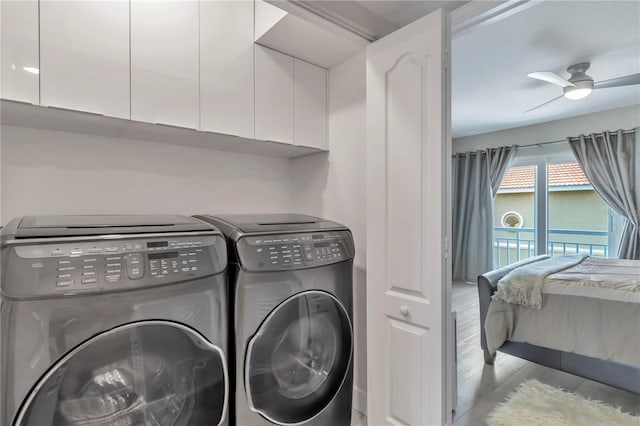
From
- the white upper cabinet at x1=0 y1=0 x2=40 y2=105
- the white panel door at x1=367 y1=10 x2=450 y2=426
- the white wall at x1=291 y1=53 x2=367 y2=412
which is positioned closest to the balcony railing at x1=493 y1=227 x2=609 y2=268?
the white wall at x1=291 y1=53 x2=367 y2=412

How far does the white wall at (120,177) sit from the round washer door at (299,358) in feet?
2.87

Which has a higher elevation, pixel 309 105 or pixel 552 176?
pixel 309 105

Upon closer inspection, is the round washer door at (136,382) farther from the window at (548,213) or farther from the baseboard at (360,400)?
the window at (548,213)

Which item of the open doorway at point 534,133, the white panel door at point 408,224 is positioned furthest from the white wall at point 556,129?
the white panel door at point 408,224

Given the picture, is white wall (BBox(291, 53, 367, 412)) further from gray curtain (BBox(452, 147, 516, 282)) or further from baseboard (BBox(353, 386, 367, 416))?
gray curtain (BBox(452, 147, 516, 282))

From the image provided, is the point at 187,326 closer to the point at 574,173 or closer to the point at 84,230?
the point at 84,230

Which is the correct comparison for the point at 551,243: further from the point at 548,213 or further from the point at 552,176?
the point at 552,176

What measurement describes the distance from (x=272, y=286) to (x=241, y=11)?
1427 millimetres

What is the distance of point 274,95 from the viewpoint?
1.82m

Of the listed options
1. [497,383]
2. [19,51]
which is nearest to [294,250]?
[19,51]

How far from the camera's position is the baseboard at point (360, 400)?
1.87 meters

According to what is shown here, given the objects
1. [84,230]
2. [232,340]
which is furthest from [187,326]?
[84,230]

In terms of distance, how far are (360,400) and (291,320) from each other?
0.89 meters

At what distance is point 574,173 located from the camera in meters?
4.64
